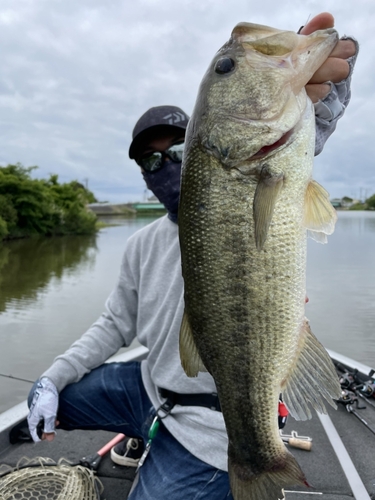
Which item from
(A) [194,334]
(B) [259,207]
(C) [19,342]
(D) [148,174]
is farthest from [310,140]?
(C) [19,342]

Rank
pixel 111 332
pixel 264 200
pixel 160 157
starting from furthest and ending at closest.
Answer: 1. pixel 111 332
2. pixel 160 157
3. pixel 264 200

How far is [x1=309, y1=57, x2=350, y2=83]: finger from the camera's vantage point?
5.41ft

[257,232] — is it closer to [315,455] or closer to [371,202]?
[315,455]

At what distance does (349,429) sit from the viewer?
370cm

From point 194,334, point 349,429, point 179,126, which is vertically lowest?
point 349,429

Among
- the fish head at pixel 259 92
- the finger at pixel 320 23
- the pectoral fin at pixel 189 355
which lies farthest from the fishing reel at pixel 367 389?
the finger at pixel 320 23

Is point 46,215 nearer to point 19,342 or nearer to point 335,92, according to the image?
point 19,342

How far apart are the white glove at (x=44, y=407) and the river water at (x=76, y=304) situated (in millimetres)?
3349

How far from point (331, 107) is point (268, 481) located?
163 centimetres

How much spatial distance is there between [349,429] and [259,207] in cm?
299

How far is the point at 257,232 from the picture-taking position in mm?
1537

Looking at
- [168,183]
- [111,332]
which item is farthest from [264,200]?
[111,332]

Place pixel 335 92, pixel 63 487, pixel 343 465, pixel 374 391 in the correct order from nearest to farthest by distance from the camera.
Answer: pixel 335 92
pixel 63 487
pixel 343 465
pixel 374 391

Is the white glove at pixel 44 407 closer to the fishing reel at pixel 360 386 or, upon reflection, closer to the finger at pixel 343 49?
the finger at pixel 343 49
